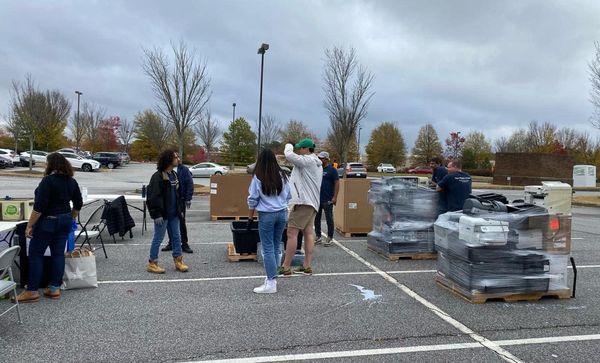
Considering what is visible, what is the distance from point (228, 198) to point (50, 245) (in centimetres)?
676

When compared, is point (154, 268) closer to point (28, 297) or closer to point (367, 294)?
point (28, 297)

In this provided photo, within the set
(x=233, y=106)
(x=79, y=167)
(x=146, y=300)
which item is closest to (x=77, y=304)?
(x=146, y=300)

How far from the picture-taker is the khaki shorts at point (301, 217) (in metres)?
5.93

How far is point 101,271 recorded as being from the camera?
626 centimetres

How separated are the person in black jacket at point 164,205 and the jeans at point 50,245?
1063 millimetres

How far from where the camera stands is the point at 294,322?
438cm

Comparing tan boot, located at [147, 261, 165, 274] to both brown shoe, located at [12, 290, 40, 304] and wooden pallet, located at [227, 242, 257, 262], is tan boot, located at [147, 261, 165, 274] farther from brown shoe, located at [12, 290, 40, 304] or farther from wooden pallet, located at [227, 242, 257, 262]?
brown shoe, located at [12, 290, 40, 304]

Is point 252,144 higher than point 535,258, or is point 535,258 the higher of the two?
point 252,144

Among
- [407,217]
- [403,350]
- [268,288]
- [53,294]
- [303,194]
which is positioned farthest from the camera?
[407,217]

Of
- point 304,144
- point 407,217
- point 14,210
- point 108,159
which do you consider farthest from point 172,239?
point 108,159

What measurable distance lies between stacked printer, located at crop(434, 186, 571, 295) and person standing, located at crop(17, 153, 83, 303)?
444 cm

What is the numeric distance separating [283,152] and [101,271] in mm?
3029

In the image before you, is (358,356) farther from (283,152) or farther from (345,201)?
(345,201)

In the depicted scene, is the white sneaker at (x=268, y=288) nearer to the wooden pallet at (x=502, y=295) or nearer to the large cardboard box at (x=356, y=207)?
the wooden pallet at (x=502, y=295)
